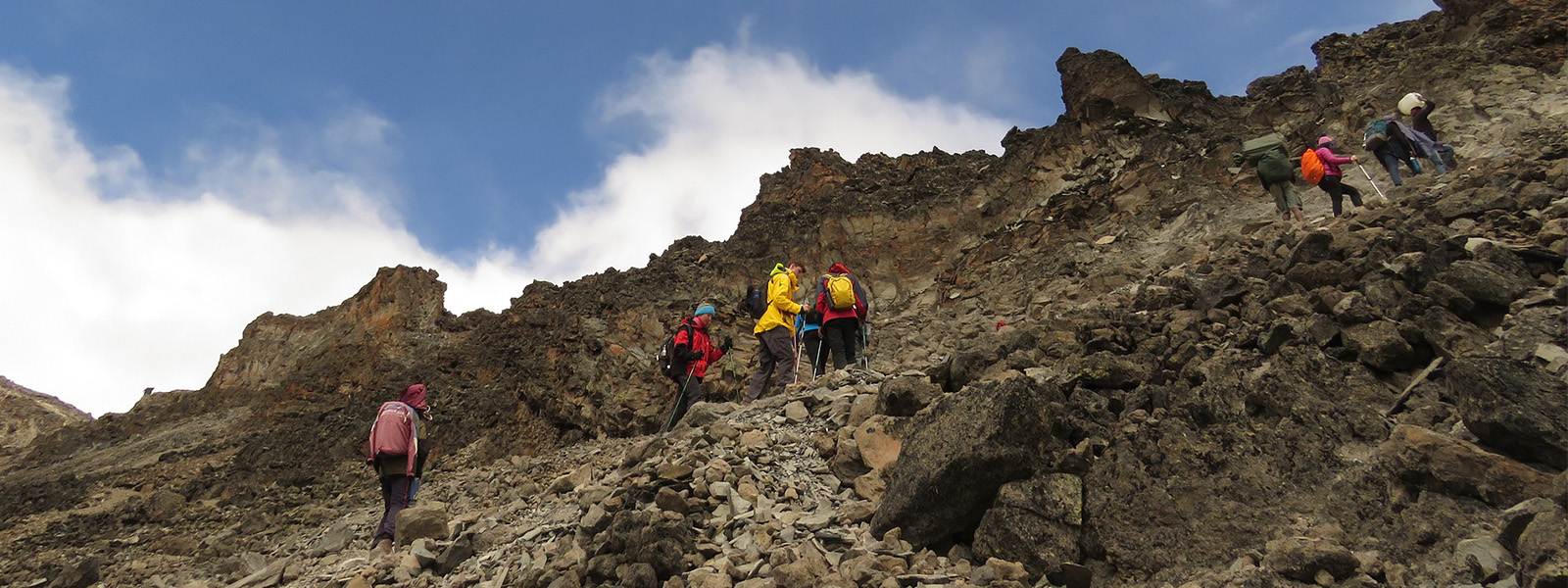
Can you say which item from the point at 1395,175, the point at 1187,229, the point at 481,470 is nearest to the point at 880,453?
the point at 1395,175

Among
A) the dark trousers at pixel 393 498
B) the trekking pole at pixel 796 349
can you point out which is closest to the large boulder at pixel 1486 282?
the trekking pole at pixel 796 349

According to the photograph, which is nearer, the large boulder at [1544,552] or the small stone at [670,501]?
the large boulder at [1544,552]

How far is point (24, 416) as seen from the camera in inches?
1340

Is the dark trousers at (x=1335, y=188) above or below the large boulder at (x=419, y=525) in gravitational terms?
above

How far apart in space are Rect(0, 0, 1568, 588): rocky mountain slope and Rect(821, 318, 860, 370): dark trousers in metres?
0.76

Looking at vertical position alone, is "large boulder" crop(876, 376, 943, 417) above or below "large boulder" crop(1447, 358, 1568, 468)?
above

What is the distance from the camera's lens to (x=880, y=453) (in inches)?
230

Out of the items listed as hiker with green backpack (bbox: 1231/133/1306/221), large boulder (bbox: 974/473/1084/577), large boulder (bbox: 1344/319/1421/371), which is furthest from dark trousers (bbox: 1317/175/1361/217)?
large boulder (bbox: 974/473/1084/577)

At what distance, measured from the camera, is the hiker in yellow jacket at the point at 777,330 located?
34.5ft

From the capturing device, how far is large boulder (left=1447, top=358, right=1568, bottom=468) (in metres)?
3.19

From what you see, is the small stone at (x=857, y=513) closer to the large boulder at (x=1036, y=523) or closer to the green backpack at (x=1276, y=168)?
the large boulder at (x=1036, y=523)

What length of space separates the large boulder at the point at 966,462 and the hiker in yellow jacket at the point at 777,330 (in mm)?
5553

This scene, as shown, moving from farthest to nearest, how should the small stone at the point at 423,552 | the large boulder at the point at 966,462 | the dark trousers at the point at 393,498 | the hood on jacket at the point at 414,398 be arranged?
1. the hood on jacket at the point at 414,398
2. the dark trousers at the point at 393,498
3. the small stone at the point at 423,552
4. the large boulder at the point at 966,462

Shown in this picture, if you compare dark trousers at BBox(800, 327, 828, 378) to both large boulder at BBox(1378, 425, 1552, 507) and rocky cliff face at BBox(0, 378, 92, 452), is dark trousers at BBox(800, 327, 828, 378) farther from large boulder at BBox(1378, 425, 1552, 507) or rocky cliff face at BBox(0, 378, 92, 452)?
rocky cliff face at BBox(0, 378, 92, 452)
